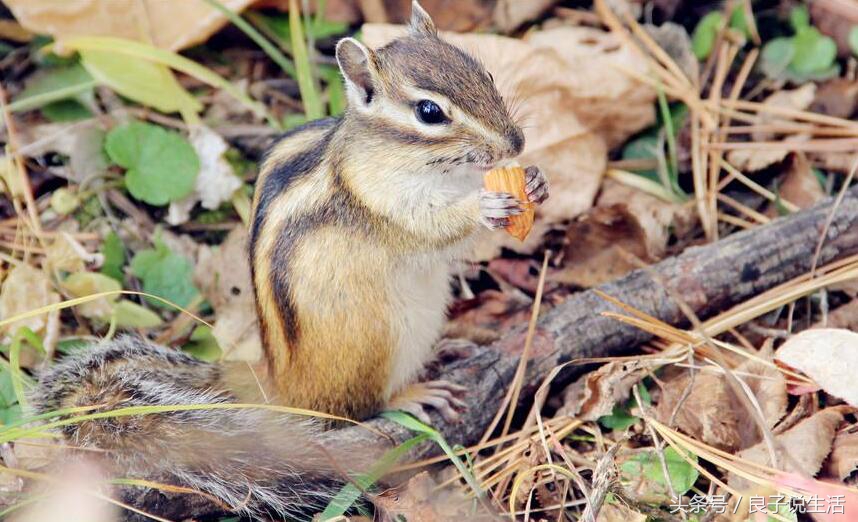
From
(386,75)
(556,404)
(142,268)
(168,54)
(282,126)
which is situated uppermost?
(386,75)

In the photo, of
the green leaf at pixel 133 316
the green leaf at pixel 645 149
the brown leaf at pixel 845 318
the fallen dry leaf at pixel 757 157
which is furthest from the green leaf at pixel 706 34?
the green leaf at pixel 133 316

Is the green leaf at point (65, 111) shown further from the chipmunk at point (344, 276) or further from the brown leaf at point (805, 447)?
the brown leaf at point (805, 447)

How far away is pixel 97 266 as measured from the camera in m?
3.53

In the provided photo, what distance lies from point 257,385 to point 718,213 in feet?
6.32

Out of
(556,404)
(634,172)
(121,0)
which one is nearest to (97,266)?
(121,0)

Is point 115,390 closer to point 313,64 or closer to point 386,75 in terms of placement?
point 386,75

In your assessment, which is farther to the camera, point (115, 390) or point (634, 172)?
point (634, 172)

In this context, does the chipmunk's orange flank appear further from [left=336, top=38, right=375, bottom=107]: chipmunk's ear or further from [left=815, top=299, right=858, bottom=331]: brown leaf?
[left=815, top=299, right=858, bottom=331]: brown leaf

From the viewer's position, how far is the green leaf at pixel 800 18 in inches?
159

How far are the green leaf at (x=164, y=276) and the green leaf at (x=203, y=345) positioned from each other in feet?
0.51

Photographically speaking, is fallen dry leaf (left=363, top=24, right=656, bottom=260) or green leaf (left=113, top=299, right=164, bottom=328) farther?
fallen dry leaf (left=363, top=24, right=656, bottom=260)

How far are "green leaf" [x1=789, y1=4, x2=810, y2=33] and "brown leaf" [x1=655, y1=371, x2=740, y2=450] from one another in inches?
76.0

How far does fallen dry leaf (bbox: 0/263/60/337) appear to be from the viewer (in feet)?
10.8

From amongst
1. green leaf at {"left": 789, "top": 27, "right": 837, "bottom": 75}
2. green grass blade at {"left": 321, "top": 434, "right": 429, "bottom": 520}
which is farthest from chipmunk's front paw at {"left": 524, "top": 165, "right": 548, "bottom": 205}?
green leaf at {"left": 789, "top": 27, "right": 837, "bottom": 75}
